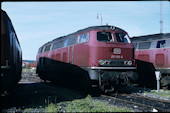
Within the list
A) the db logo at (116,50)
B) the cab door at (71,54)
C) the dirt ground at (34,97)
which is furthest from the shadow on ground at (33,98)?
the db logo at (116,50)

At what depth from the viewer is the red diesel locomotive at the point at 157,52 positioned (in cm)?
1188

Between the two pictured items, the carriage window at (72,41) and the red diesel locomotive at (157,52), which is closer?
the carriage window at (72,41)

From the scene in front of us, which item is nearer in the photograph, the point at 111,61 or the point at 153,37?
the point at 111,61

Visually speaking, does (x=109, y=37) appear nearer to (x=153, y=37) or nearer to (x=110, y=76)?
(x=110, y=76)

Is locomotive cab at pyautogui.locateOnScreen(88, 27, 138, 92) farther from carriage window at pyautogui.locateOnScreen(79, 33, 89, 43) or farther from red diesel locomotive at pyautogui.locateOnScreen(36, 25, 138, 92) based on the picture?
carriage window at pyautogui.locateOnScreen(79, 33, 89, 43)

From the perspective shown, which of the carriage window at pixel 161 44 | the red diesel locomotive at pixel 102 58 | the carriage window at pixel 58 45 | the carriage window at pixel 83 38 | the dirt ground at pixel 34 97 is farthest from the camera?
the carriage window at pixel 58 45

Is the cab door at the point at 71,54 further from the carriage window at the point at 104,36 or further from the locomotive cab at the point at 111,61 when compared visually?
the carriage window at the point at 104,36

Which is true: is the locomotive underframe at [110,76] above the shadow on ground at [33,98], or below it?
above

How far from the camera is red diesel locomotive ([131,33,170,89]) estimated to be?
39.0ft

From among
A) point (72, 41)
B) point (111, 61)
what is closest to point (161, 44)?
point (111, 61)

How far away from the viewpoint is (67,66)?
11367 mm

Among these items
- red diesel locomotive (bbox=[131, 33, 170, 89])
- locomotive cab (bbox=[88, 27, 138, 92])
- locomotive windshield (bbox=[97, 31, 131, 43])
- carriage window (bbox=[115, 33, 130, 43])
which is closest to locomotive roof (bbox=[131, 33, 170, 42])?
red diesel locomotive (bbox=[131, 33, 170, 89])

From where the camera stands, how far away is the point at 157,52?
12.6 metres

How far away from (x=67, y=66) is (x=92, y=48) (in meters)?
2.78
